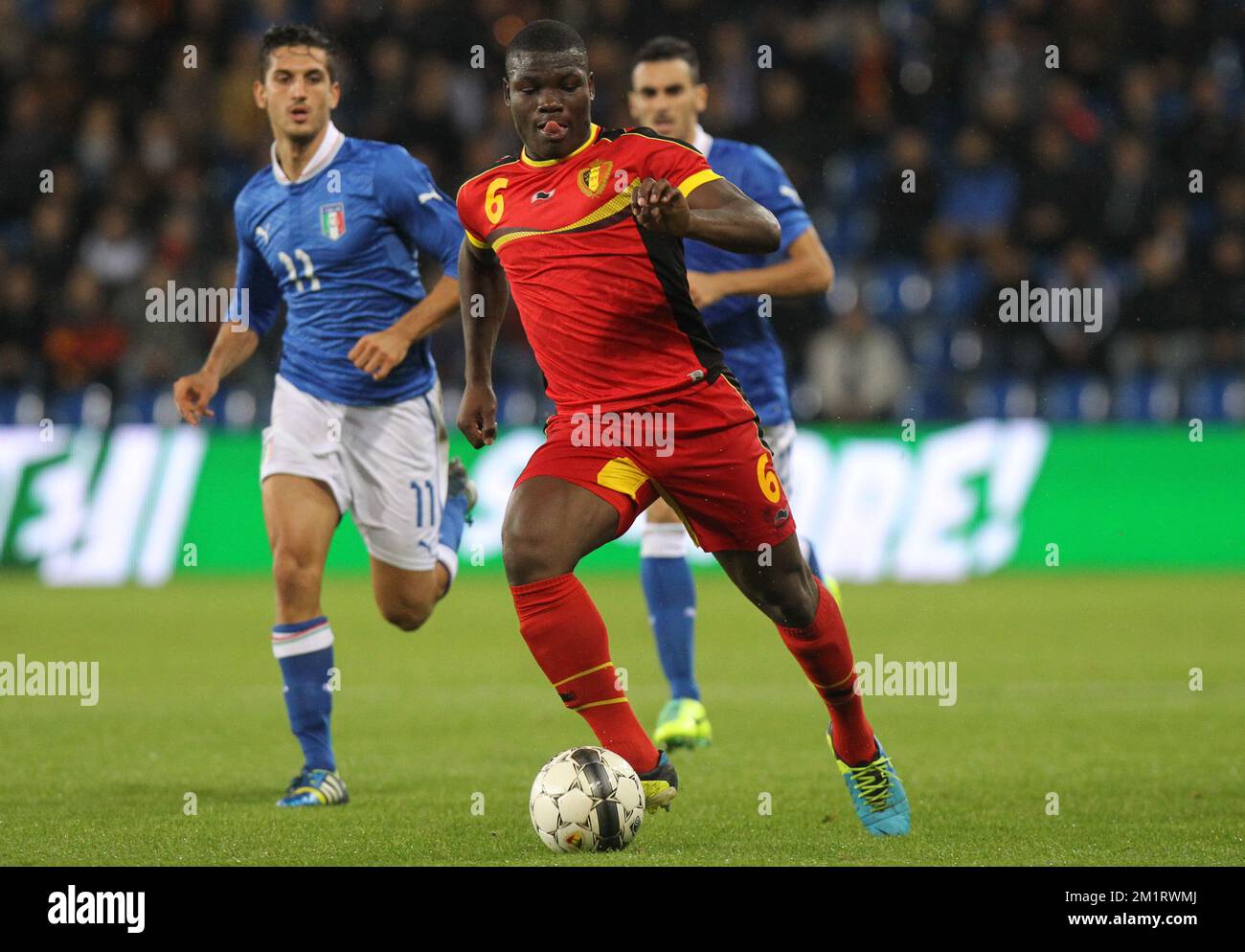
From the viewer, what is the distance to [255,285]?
7.23 m

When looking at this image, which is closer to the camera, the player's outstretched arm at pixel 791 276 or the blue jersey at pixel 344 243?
the blue jersey at pixel 344 243

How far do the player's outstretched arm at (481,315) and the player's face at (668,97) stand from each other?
2186mm

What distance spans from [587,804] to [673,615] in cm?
276

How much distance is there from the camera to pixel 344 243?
6.95 metres

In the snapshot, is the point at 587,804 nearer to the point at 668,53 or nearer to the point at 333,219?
the point at 333,219

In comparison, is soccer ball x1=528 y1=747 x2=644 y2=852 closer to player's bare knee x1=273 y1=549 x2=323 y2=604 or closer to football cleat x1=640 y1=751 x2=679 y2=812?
football cleat x1=640 y1=751 x2=679 y2=812

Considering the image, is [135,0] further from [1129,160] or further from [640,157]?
[640,157]

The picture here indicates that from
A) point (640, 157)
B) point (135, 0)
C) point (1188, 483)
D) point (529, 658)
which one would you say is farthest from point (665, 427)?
point (135, 0)

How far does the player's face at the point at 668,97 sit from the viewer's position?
796cm

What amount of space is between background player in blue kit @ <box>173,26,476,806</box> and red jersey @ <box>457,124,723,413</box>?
45.2 inches

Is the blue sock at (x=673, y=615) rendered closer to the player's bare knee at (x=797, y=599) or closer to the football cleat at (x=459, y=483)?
the football cleat at (x=459, y=483)

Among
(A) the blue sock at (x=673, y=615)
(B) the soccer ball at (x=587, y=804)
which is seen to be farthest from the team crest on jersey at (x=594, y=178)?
(A) the blue sock at (x=673, y=615)

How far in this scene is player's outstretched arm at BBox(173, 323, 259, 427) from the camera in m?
6.84

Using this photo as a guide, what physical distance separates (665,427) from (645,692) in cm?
427
